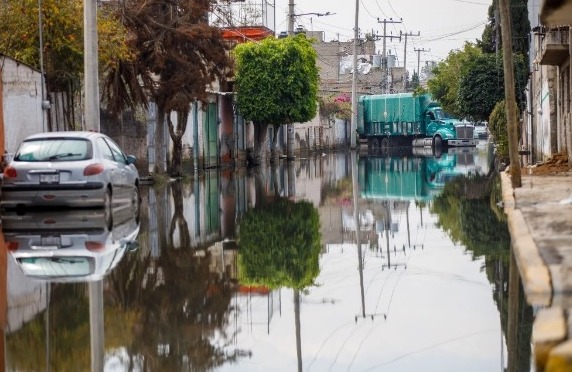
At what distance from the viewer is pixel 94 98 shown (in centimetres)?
2802

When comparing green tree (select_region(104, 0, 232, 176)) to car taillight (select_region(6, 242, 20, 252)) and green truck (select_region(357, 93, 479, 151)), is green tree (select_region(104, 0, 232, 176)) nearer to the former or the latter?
car taillight (select_region(6, 242, 20, 252))

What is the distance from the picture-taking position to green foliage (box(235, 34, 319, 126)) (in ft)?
173

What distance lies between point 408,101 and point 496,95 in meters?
20.9

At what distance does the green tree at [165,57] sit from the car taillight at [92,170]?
13.6 metres

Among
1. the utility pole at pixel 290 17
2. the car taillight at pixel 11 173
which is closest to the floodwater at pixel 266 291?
the car taillight at pixel 11 173

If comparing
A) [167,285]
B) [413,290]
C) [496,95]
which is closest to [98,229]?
[167,285]

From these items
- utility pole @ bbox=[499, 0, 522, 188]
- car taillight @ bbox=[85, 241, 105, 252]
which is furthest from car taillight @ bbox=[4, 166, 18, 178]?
utility pole @ bbox=[499, 0, 522, 188]

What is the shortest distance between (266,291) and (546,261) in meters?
2.94

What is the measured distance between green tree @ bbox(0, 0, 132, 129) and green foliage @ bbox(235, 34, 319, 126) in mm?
19615

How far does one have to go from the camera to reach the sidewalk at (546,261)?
23.3 ft

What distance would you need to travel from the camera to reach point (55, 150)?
21.6 meters

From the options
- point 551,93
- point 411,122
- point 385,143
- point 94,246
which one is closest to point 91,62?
point 94,246

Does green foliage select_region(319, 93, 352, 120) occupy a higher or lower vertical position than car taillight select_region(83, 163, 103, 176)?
higher

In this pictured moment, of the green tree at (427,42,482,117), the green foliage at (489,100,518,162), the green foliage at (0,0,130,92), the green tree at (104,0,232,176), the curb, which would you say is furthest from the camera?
the green tree at (427,42,482,117)
